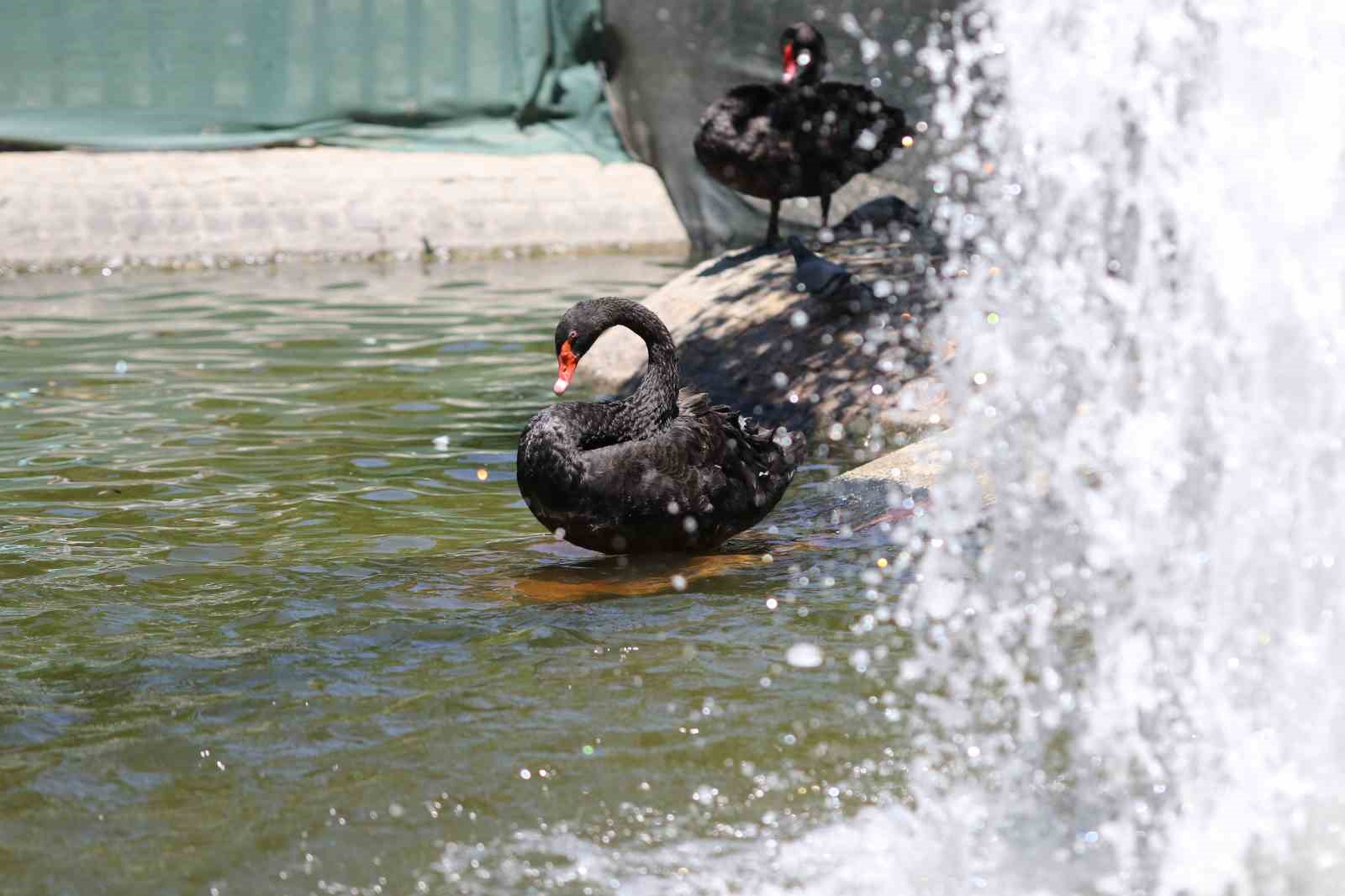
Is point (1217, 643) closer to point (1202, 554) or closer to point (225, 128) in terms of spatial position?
point (1202, 554)

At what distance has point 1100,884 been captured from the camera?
3498mm

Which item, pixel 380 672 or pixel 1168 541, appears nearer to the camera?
pixel 1168 541

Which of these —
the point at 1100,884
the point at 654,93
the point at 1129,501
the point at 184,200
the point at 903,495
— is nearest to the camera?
the point at 1100,884

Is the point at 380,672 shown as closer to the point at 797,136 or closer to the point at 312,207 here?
the point at 797,136

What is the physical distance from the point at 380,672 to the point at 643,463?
129cm

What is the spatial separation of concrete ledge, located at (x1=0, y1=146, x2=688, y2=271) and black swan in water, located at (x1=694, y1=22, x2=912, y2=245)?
565cm

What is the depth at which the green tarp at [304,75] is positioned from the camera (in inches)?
571

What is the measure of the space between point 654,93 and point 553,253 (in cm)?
168

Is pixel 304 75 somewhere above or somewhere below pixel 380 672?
below

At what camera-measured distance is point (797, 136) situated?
9305mm

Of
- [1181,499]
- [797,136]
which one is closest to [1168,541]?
[1181,499]

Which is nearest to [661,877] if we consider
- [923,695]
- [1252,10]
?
[923,695]

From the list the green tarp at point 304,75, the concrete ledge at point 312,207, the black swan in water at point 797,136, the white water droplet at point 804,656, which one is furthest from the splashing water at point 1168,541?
the green tarp at point 304,75

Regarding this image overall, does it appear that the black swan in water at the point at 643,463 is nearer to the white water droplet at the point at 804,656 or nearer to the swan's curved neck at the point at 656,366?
the swan's curved neck at the point at 656,366
